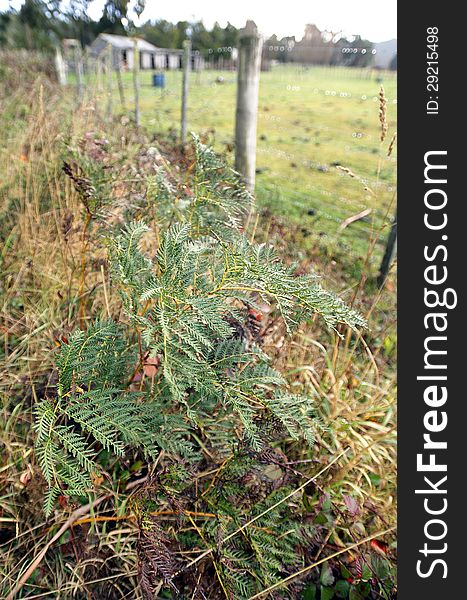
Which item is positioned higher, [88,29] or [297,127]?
[88,29]

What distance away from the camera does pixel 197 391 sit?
1.24 m

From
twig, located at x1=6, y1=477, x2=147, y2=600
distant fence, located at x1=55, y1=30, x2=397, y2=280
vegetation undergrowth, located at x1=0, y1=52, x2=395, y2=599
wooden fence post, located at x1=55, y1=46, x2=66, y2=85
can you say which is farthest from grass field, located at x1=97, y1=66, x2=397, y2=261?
wooden fence post, located at x1=55, y1=46, x2=66, y2=85

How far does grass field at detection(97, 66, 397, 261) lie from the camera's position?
15.2 ft

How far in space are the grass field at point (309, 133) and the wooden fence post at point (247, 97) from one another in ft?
0.42

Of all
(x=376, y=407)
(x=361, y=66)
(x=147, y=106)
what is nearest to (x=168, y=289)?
(x=376, y=407)

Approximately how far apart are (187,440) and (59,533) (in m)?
0.45

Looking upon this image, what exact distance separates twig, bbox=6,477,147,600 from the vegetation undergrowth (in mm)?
11

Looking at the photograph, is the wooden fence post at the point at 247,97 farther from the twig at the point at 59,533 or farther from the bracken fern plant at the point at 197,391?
the twig at the point at 59,533

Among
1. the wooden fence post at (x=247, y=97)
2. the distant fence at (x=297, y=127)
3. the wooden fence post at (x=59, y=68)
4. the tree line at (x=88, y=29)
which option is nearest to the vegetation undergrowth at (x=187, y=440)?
the distant fence at (x=297, y=127)

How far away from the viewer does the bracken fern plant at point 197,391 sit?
3.51 feet

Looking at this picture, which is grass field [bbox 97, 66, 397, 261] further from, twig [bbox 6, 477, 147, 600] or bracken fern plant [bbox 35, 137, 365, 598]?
twig [bbox 6, 477, 147, 600]

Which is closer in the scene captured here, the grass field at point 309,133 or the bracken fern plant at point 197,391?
the bracken fern plant at point 197,391

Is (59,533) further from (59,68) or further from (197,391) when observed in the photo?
(59,68)

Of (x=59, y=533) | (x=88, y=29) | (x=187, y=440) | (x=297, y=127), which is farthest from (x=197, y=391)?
(x=88, y=29)
